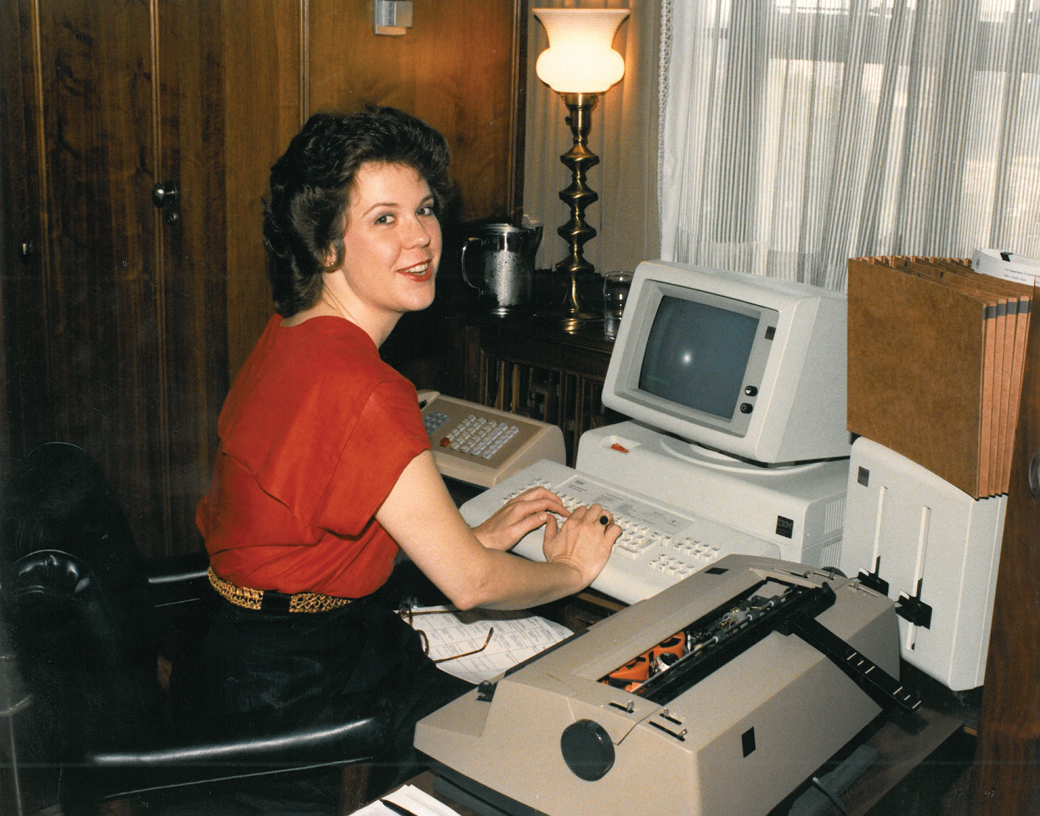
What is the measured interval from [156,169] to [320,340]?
1167mm

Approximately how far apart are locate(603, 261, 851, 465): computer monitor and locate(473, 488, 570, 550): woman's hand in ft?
0.88

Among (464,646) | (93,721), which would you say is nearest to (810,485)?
(464,646)

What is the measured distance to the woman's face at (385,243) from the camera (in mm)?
1453

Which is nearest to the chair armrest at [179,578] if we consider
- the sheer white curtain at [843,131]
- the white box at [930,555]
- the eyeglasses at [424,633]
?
the eyeglasses at [424,633]

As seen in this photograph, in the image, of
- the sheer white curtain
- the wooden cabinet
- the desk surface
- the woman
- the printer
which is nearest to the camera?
the printer

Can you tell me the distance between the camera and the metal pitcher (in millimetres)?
2436

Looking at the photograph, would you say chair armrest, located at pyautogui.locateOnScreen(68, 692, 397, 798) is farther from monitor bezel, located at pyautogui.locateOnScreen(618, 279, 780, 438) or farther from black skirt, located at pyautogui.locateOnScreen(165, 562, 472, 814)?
monitor bezel, located at pyautogui.locateOnScreen(618, 279, 780, 438)

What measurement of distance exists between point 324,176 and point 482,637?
741 millimetres

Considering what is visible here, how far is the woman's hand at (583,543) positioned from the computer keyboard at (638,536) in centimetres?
2

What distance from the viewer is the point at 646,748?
939mm

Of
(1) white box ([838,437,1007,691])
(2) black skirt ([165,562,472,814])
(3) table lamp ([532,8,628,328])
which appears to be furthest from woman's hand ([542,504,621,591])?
(3) table lamp ([532,8,628,328])

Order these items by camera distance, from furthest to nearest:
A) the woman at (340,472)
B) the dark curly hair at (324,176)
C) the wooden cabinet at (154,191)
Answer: the wooden cabinet at (154,191)
the dark curly hair at (324,176)
the woman at (340,472)

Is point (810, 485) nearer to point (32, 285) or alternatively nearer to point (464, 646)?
point (464, 646)

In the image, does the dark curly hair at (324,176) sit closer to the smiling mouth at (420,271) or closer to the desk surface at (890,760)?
the smiling mouth at (420,271)
